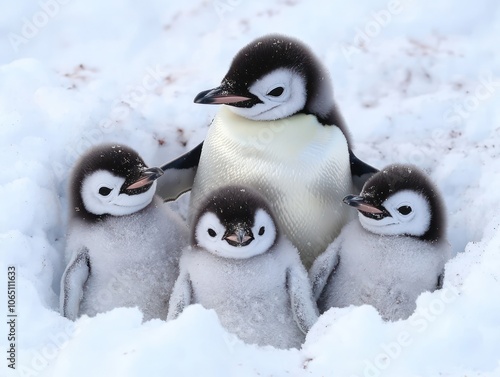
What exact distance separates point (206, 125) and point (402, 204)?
1.04 m

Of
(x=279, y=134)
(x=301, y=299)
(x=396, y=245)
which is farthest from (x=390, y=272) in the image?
(x=279, y=134)

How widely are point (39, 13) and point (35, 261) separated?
166 cm

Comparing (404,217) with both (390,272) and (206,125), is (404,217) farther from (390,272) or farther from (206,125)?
(206,125)

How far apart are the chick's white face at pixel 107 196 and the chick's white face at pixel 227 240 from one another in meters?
0.25

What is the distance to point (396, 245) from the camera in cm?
226

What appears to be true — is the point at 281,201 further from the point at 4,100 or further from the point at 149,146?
the point at 4,100

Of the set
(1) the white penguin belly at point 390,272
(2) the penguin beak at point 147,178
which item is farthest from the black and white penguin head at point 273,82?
(1) the white penguin belly at point 390,272

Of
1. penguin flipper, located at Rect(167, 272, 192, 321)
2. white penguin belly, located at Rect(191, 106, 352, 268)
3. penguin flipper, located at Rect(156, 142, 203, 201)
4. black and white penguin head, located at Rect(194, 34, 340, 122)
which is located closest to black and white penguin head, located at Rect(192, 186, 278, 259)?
penguin flipper, located at Rect(167, 272, 192, 321)

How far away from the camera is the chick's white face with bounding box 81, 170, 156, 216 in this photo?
2.29 m

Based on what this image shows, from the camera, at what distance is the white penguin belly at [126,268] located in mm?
2301

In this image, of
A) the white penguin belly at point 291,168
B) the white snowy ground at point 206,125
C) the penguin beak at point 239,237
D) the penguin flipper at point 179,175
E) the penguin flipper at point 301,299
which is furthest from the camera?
the penguin flipper at point 179,175

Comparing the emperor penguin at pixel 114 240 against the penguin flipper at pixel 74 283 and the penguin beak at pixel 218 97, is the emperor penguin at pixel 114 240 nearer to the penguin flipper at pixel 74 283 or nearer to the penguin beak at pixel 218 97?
the penguin flipper at pixel 74 283

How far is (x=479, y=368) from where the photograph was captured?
60.1 inches

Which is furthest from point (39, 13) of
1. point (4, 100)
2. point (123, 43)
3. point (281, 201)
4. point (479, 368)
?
point (479, 368)
